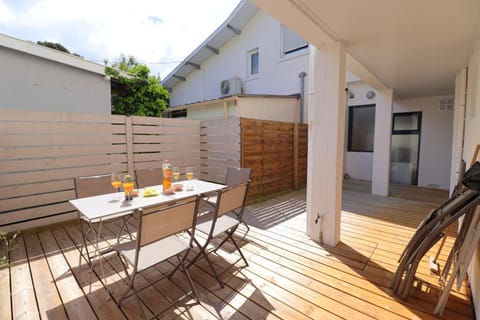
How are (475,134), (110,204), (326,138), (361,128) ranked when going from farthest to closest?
(361,128), (326,138), (475,134), (110,204)

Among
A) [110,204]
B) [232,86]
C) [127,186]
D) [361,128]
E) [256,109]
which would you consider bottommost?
[110,204]

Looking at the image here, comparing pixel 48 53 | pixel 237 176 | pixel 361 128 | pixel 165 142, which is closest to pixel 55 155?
pixel 165 142

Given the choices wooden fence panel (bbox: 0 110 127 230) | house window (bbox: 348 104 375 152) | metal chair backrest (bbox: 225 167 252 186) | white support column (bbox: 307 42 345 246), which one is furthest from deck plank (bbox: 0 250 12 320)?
house window (bbox: 348 104 375 152)

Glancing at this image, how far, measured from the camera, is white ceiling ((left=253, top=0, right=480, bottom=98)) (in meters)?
1.87

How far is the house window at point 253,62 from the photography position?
8.39m

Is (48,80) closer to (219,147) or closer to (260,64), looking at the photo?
(219,147)

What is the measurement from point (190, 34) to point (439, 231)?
10741 millimetres

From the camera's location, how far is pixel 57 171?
333cm

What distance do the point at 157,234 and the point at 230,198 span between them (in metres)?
0.77

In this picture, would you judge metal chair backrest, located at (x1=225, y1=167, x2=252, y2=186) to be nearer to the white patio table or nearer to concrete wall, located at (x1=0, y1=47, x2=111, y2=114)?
the white patio table

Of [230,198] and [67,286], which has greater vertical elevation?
[230,198]

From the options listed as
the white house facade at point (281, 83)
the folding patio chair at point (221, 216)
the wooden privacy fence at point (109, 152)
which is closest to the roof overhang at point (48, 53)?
the wooden privacy fence at point (109, 152)

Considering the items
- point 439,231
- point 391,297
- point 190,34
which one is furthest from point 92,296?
point 190,34

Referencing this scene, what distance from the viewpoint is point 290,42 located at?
7.31m
